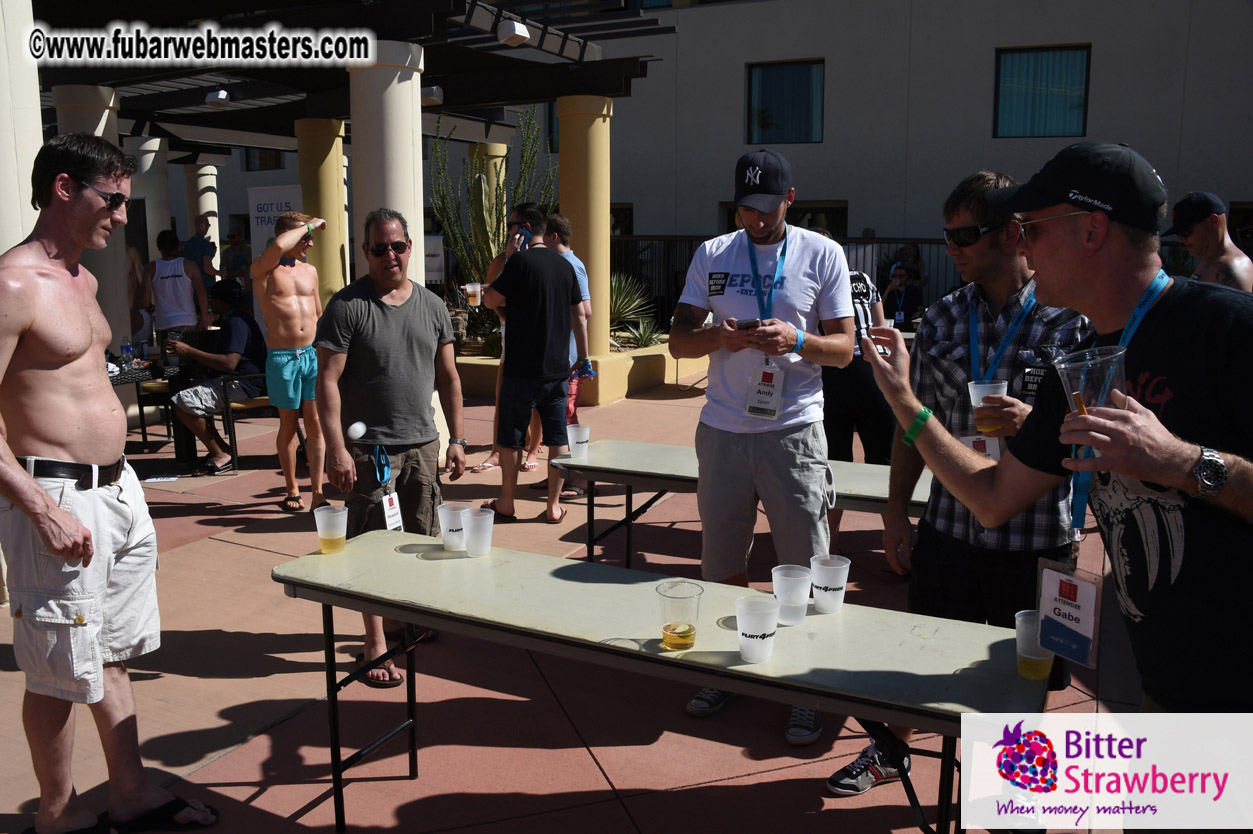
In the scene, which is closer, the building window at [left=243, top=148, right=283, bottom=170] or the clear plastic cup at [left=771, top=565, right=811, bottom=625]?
the clear plastic cup at [left=771, top=565, right=811, bottom=625]

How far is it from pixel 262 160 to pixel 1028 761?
27.9m

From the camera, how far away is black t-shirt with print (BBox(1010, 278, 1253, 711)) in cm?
166

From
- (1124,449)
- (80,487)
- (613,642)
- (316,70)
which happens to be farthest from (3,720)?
(316,70)

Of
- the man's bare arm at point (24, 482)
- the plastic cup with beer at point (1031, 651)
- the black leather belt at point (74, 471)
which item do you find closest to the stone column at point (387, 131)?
the black leather belt at point (74, 471)

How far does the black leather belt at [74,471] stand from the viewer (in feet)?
9.04

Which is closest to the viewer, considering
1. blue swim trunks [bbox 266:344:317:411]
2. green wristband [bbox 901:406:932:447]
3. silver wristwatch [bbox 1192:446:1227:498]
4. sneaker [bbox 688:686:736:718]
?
silver wristwatch [bbox 1192:446:1227:498]

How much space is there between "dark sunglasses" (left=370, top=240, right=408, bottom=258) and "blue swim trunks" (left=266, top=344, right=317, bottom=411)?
2.72 meters

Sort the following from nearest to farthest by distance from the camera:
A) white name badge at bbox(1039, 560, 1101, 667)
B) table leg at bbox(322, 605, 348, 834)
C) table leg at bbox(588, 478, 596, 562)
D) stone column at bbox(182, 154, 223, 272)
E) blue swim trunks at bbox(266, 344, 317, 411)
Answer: white name badge at bbox(1039, 560, 1101, 667)
table leg at bbox(322, 605, 348, 834)
table leg at bbox(588, 478, 596, 562)
blue swim trunks at bbox(266, 344, 317, 411)
stone column at bbox(182, 154, 223, 272)

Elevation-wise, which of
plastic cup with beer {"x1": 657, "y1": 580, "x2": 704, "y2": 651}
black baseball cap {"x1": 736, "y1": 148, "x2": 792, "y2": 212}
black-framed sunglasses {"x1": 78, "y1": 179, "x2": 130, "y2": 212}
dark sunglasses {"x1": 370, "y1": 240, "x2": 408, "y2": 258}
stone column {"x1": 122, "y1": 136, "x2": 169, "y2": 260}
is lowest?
plastic cup with beer {"x1": 657, "y1": 580, "x2": 704, "y2": 651}

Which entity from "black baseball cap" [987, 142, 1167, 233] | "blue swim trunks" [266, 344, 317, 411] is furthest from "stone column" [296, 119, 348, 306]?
"black baseball cap" [987, 142, 1167, 233]

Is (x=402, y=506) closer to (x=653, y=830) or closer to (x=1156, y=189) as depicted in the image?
(x=653, y=830)

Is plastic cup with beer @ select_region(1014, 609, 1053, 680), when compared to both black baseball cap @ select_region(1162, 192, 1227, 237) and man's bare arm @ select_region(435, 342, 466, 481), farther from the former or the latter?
black baseball cap @ select_region(1162, 192, 1227, 237)

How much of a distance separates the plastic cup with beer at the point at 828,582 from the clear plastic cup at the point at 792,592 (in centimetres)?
4

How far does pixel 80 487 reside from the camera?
111 inches
